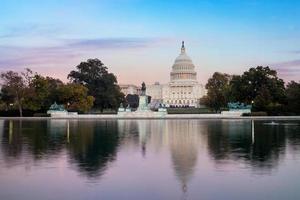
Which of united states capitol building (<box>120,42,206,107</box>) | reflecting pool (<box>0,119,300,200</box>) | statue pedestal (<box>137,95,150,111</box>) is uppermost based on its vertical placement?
united states capitol building (<box>120,42,206,107</box>)

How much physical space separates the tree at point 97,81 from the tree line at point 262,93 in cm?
1809

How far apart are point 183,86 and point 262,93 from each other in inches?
4094

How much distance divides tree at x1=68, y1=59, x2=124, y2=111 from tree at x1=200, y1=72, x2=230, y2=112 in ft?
56.5

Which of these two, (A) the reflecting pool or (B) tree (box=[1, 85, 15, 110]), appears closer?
(A) the reflecting pool

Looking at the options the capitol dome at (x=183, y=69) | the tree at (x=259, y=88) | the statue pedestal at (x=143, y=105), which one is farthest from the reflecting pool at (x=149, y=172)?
the capitol dome at (x=183, y=69)

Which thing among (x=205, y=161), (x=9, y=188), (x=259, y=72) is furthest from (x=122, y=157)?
(x=259, y=72)

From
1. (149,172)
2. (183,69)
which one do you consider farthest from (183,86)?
(149,172)

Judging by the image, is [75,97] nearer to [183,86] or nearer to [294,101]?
[294,101]

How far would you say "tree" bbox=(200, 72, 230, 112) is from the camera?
279 ft

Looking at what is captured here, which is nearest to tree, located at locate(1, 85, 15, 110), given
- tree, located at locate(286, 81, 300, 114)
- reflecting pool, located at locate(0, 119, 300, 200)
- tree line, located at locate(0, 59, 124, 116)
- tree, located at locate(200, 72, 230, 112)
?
tree line, located at locate(0, 59, 124, 116)

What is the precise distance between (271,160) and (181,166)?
126 inches

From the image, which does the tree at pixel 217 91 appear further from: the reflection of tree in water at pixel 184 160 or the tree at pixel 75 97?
the reflection of tree in water at pixel 184 160

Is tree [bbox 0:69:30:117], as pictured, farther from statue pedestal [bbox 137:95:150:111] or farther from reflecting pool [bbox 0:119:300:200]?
reflecting pool [bbox 0:119:300:200]

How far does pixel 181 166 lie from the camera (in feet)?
48.4
